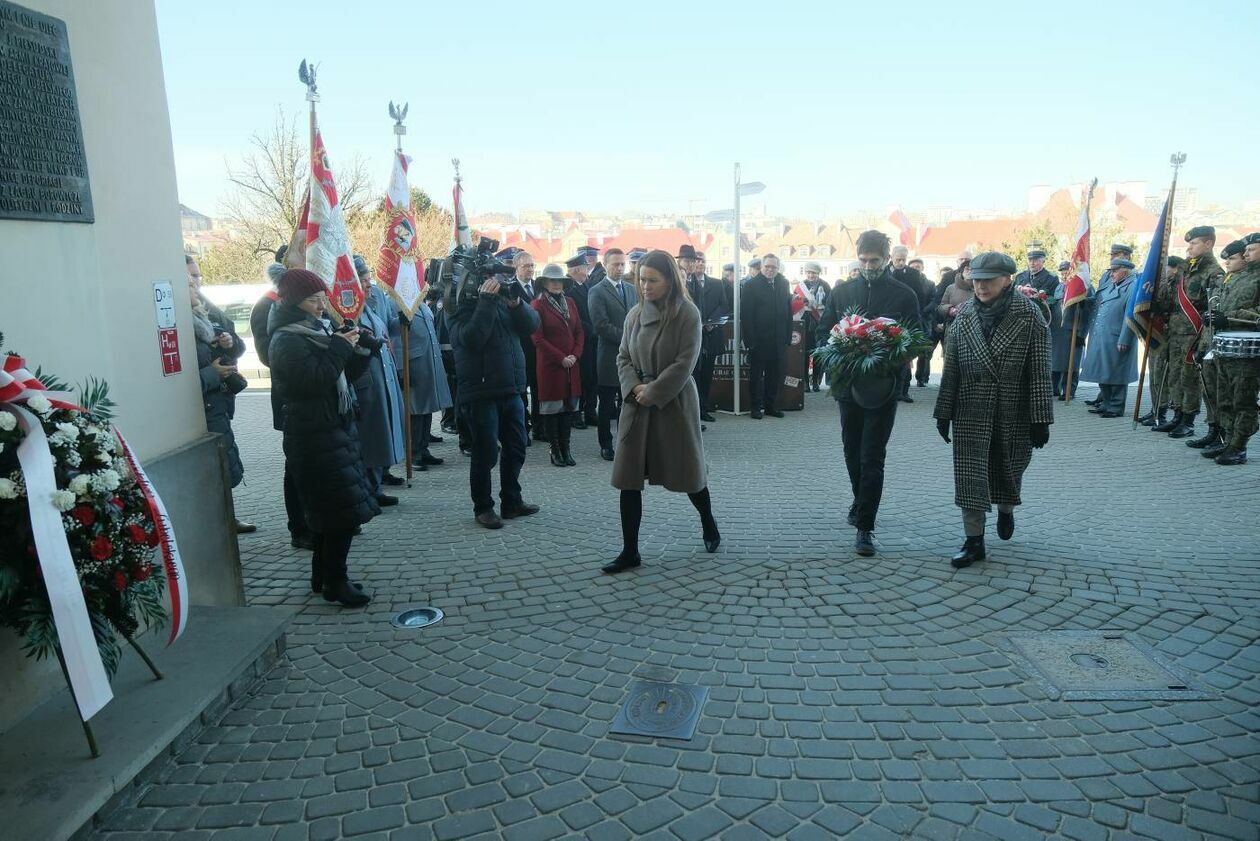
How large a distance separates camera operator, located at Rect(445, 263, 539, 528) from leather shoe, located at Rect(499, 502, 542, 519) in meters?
0.17

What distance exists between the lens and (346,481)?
4.65m

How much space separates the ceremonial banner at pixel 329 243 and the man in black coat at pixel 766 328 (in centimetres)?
644

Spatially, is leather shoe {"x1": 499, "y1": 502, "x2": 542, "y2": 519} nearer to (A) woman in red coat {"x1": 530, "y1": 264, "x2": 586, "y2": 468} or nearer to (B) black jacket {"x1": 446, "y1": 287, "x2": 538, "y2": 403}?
(B) black jacket {"x1": 446, "y1": 287, "x2": 538, "y2": 403}

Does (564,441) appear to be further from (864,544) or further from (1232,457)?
(1232,457)

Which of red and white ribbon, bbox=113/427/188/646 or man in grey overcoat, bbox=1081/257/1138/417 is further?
man in grey overcoat, bbox=1081/257/1138/417

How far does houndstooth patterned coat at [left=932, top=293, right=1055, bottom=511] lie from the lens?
512 centimetres

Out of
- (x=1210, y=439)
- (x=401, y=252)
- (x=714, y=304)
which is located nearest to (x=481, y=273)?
(x=401, y=252)

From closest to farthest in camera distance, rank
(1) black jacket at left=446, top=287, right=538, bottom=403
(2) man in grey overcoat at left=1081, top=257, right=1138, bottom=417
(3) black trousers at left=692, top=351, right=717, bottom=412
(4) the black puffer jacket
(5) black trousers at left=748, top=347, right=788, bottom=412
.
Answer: (4) the black puffer jacket
(1) black jacket at left=446, top=287, right=538, bottom=403
(2) man in grey overcoat at left=1081, top=257, right=1138, bottom=417
(3) black trousers at left=692, top=351, right=717, bottom=412
(5) black trousers at left=748, top=347, right=788, bottom=412

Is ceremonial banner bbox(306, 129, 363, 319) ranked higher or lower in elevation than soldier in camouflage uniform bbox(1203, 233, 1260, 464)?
higher

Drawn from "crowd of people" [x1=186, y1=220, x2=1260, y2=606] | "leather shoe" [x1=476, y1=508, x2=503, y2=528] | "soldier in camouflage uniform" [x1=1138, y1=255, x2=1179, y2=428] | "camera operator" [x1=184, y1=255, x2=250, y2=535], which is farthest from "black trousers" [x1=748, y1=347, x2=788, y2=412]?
"camera operator" [x1=184, y1=255, x2=250, y2=535]

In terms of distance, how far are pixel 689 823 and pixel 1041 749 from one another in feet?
5.04

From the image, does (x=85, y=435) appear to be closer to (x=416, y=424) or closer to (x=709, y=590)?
(x=709, y=590)

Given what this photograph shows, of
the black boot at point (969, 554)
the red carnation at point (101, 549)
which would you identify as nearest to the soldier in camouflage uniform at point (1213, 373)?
the black boot at point (969, 554)

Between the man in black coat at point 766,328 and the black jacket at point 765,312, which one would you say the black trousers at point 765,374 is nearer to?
the man in black coat at point 766,328
